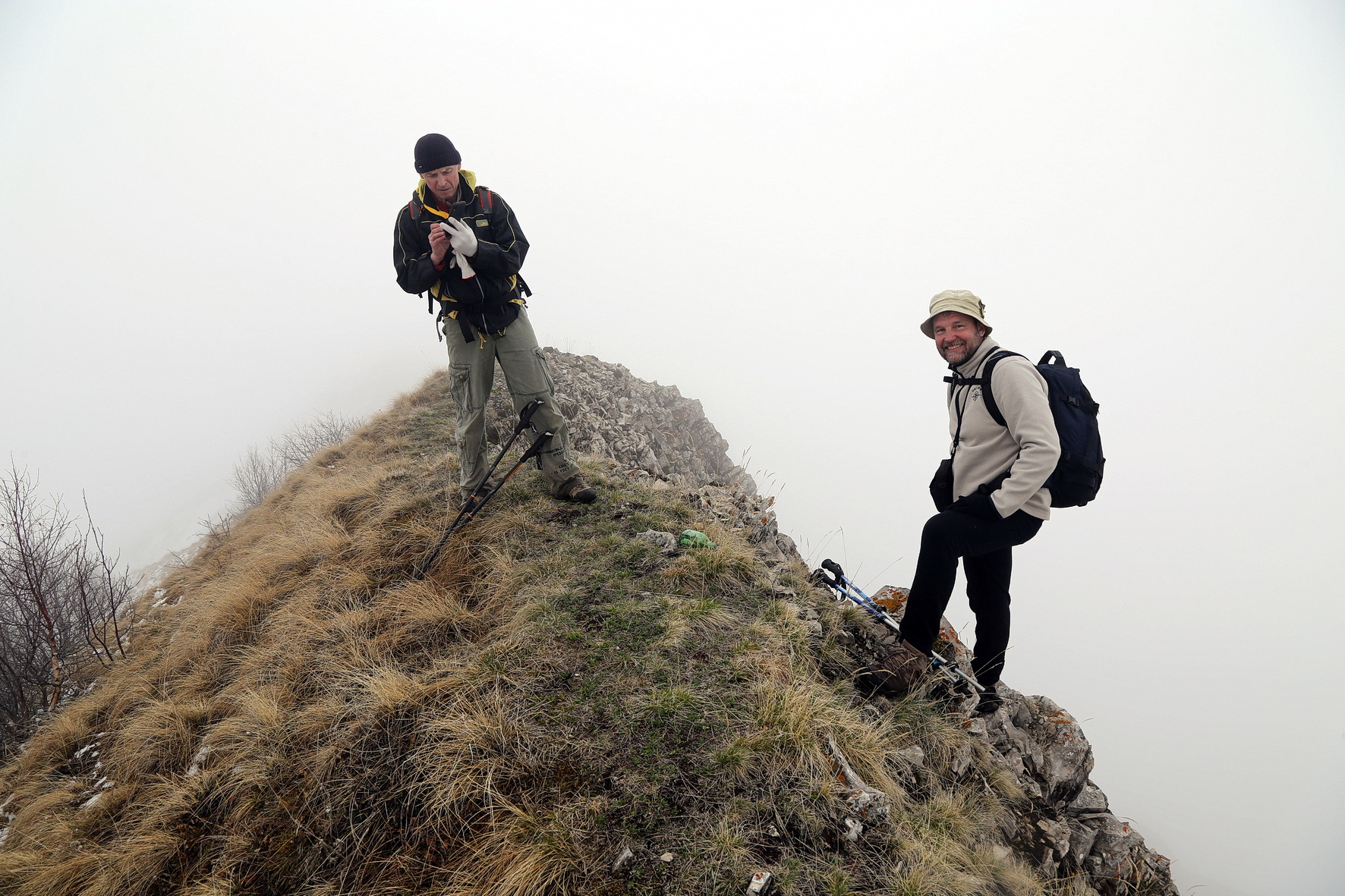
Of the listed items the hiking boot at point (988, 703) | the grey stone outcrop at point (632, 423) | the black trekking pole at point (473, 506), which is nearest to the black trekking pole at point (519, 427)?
the black trekking pole at point (473, 506)

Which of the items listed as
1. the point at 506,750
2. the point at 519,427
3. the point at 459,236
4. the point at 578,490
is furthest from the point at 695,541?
the point at 459,236

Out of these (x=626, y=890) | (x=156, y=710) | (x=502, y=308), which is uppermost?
(x=502, y=308)

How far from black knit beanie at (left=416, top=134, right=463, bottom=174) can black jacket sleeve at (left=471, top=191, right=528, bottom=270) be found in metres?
0.49

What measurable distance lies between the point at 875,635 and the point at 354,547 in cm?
589

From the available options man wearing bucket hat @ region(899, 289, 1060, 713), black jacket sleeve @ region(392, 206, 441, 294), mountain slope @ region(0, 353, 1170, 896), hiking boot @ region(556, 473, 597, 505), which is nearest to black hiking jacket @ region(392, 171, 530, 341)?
black jacket sleeve @ region(392, 206, 441, 294)

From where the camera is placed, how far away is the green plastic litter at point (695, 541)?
5.10 m

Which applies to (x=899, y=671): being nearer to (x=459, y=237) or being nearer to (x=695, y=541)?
(x=695, y=541)

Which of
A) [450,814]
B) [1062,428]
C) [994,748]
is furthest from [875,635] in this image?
[450,814]

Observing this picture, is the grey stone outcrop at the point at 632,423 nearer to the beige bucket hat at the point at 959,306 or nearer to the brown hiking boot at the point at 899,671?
the brown hiking boot at the point at 899,671

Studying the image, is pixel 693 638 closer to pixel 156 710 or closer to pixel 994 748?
pixel 994 748

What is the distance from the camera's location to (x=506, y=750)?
116 inches

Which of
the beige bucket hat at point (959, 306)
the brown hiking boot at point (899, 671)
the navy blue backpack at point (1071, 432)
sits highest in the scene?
the beige bucket hat at point (959, 306)

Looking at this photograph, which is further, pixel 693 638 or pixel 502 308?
pixel 502 308

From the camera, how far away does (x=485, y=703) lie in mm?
3240
